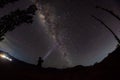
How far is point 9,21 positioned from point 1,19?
Result: 798 millimetres

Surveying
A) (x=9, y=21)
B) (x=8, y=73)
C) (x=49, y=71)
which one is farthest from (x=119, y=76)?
(x=9, y=21)

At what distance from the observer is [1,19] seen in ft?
68.0

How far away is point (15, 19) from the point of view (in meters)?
21.6

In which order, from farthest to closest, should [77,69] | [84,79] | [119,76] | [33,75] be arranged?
[33,75] < [77,69] < [84,79] < [119,76]

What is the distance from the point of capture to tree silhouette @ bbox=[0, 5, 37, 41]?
20.5 meters

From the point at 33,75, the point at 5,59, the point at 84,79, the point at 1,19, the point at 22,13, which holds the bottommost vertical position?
the point at 84,79

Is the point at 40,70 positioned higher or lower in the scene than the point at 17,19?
lower

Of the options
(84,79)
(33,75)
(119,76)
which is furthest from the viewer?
(33,75)

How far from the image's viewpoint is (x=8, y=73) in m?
14.6

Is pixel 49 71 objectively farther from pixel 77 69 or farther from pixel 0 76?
pixel 0 76

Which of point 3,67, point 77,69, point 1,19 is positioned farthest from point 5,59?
point 1,19

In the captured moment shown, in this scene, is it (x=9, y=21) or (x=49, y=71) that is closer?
(x=49, y=71)

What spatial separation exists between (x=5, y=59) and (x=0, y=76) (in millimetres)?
1412

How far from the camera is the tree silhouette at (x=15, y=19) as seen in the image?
20534mm
